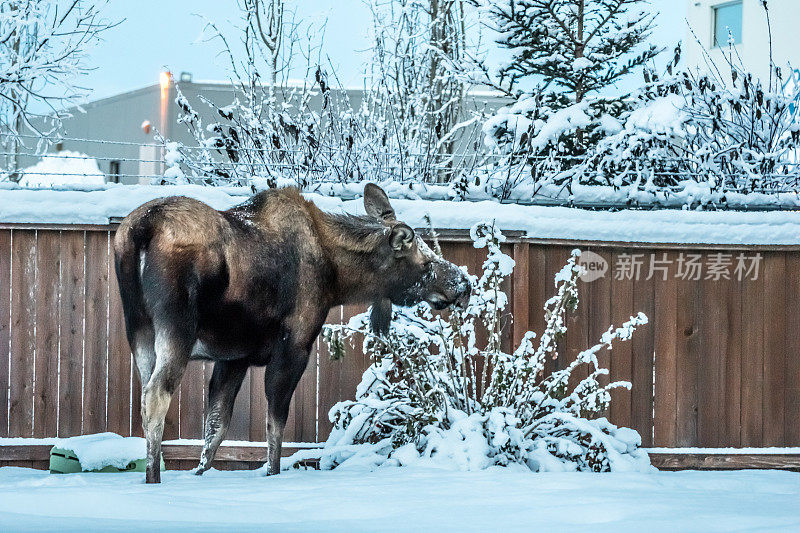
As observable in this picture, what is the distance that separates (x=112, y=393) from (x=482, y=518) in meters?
3.86

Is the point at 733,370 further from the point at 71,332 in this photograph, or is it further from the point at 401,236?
the point at 71,332

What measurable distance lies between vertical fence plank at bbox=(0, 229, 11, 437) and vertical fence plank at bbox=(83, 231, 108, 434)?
537 millimetres

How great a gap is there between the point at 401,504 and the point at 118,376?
3450mm

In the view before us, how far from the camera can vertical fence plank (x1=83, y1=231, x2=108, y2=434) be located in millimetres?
6684

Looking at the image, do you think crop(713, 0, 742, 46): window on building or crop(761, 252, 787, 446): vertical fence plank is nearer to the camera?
crop(761, 252, 787, 446): vertical fence plank

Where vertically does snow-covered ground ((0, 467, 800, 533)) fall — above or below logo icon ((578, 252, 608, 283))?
below

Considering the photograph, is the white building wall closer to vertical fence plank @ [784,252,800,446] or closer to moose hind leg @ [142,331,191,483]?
vertical fence plank @ [784,252,800,446]

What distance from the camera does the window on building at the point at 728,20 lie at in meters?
25.0

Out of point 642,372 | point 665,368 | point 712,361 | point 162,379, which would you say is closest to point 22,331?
point 162,379

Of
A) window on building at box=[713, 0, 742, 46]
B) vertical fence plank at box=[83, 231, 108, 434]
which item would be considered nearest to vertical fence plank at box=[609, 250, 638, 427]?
vertical fence plank at box=[83, 231, 108, 434]

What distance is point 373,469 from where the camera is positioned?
18.6ft

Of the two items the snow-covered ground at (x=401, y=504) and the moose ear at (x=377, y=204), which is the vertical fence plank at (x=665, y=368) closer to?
the snow-covered ground at (x=401, y=504)

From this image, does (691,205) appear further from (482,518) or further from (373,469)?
(482,518)

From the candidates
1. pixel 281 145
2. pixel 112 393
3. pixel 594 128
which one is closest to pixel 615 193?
pixel 594 128
